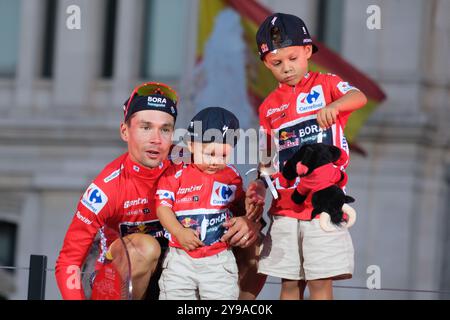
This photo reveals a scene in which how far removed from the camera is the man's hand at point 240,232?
19.3 ft

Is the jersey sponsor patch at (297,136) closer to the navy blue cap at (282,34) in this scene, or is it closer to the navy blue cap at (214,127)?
the navy blue cap at (214,127)

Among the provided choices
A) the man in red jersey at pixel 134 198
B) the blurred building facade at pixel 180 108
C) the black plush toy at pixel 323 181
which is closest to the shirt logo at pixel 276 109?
the black plush toy at pixel 323 181

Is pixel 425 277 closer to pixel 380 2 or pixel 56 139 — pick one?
pixel 380 2

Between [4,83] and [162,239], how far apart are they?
13.8 meters

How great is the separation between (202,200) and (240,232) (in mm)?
262

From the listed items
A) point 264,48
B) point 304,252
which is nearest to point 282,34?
point 264,48

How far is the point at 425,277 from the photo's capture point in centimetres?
1745

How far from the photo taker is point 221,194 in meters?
6.05

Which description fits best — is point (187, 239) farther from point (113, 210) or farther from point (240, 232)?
point (113, 210)

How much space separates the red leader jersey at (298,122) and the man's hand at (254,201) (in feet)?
0.40

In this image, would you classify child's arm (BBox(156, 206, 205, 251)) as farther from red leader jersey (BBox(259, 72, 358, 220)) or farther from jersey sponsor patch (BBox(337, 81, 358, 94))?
jersey sponsor patch (BBox(337, 81, 358, 94))

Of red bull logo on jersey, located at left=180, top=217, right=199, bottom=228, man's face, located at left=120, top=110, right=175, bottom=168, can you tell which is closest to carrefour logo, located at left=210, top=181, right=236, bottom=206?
red bull logo on jersey, located at left=180, top=217, right=199, bottom=228

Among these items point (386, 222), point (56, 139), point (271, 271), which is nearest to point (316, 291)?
point (271, 271)

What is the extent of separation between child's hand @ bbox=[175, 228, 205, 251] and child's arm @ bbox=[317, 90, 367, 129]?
78 centimetres
